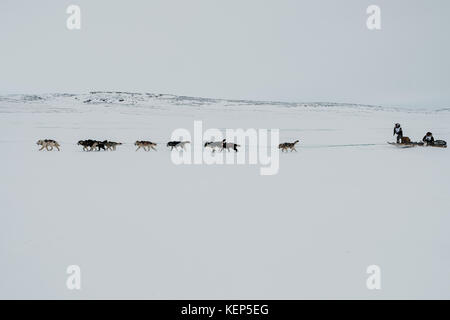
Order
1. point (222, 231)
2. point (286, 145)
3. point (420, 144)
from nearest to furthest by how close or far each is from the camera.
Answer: point (222, 231) < point (286, 145) < point (420, 144)

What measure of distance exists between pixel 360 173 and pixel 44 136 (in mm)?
17497

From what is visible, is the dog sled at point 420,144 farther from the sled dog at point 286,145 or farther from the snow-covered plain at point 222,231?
the snow-covered plain at point 222,231

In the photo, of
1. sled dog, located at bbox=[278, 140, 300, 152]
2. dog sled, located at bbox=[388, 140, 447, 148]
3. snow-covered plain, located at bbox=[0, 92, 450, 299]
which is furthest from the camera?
dog sled, located at bbox=[388, 140, 447, 148]

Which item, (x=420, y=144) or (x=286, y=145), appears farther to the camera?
(x=420, y=144)

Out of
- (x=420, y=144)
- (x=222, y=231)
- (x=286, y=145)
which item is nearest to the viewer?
(x=222, y=231)

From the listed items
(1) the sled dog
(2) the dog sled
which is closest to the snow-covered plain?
(1) the sled dog

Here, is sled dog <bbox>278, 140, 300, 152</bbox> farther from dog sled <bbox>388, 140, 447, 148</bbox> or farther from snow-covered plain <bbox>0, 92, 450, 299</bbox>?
dog sled <bbox>388, 140, 447, 148</bbox>

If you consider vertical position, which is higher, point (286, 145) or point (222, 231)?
point (286, 145)

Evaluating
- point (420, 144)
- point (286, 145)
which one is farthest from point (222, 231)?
point (420, 144)

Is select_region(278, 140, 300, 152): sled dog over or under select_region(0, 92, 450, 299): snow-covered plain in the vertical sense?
over

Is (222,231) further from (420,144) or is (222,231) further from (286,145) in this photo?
(420,144)

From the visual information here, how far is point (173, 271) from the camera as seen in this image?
4141 mm
